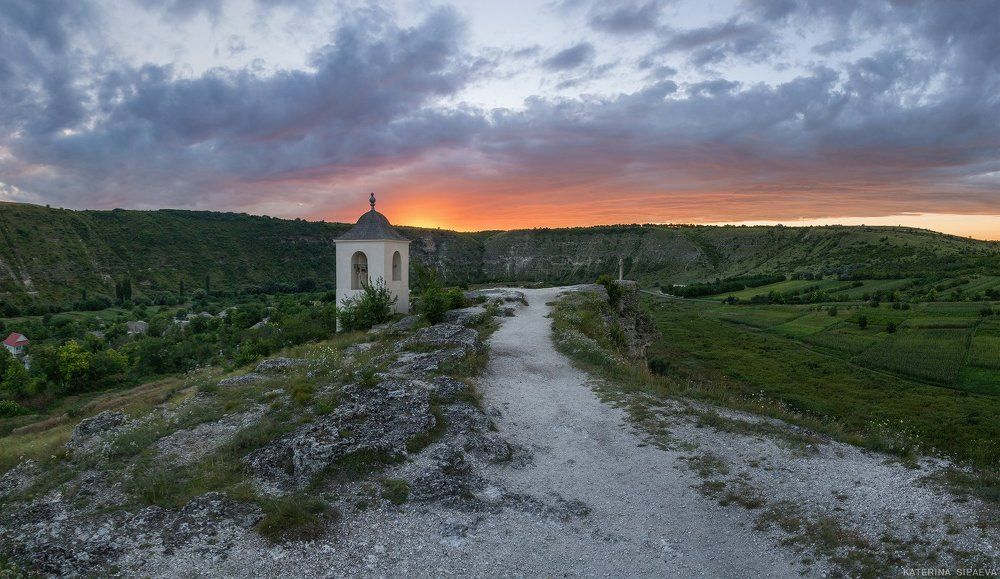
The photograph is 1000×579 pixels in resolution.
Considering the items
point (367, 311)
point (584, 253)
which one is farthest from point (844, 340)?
point (584, 253)

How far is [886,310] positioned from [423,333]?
214 feet

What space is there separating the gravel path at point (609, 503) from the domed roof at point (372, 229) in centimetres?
1594

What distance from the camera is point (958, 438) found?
29094mm

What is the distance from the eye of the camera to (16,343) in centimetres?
5341

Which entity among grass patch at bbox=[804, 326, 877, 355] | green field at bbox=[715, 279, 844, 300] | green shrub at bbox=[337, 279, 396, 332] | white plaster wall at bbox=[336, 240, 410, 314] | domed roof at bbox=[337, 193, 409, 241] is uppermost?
domed roof at bbox=[337, 193, 409, 241]

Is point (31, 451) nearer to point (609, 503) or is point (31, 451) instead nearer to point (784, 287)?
point (609, 503)

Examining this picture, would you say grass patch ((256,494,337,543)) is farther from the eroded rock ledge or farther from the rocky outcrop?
the rocky outcrop

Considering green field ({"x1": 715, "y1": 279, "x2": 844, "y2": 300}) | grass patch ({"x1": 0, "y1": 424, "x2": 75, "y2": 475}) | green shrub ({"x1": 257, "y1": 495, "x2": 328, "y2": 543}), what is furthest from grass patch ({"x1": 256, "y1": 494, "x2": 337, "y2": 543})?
green field ({"x1": 715, "y1": 279, "x2": 844, "y2": 300})

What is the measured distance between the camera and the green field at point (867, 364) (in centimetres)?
3216

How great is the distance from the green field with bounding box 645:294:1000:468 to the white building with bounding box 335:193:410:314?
23.9m

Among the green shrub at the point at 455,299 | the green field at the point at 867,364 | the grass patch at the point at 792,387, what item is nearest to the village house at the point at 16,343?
the green shrub at the point at 455,299

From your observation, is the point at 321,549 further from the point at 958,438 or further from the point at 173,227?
the point at 173,227

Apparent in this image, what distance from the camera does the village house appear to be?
52069 millimetres

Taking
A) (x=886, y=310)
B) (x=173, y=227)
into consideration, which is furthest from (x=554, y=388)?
(x=173, y=227)
